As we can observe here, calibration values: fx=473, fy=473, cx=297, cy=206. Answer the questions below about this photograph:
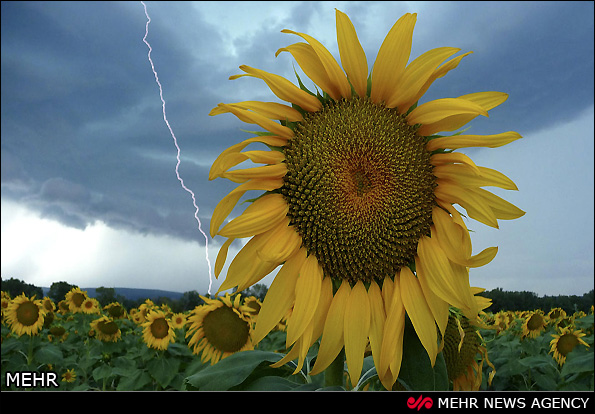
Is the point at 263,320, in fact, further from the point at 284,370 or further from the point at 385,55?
the point at 385,55

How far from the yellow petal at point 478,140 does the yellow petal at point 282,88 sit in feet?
1.55

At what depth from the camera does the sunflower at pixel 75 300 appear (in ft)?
24.7

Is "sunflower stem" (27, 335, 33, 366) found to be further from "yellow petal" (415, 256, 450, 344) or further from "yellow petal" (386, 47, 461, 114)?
"yellow petal" (386, 47, 461, 114)

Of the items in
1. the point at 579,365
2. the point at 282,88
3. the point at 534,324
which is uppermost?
the point at 282,88

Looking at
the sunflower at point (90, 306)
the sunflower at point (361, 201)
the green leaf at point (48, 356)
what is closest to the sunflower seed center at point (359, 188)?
the sunflower at point (361, 201)

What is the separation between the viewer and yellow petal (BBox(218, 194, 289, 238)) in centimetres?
145

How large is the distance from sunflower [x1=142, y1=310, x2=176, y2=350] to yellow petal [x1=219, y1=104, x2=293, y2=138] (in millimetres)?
4057

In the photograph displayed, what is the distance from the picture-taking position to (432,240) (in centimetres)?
162

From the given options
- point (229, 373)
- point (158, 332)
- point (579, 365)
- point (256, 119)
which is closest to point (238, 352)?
point (229, 373)

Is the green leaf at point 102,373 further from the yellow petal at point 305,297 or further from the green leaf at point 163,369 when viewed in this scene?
the yellow petal at point 305,297

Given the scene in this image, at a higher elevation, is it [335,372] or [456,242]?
[456,242]

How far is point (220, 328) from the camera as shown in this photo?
3.98 m

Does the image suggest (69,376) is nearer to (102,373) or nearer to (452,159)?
(102,373)

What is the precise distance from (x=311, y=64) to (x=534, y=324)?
414 cm
